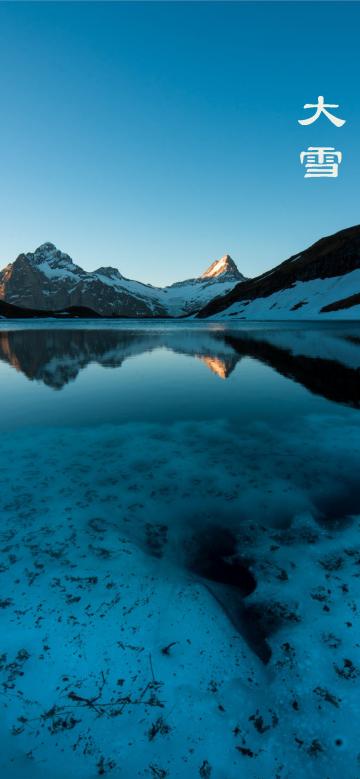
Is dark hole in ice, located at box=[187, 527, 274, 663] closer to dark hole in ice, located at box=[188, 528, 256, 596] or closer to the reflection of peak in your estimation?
dark hole in ice, located at box=[188, 528, 256, 596]

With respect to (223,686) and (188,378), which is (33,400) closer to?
(188,378)

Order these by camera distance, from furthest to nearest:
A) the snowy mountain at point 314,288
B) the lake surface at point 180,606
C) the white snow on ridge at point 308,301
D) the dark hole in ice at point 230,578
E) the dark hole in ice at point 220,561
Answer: the snowy mountain at point 314,288, the white snow on ridge at point 308,301, the dark hole in ice at point 220,561, the dark hole in ice at point 230,578, the lake surface at point 180,606

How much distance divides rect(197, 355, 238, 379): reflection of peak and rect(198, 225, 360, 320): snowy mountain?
8153 centimetres

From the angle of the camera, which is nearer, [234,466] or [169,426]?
[234,466]

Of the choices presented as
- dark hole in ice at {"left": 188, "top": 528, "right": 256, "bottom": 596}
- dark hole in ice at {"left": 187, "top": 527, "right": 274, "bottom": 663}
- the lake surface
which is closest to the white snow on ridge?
the lake surface

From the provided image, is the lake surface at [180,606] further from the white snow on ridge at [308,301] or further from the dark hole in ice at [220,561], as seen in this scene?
the white snow on ridge at [308,301]

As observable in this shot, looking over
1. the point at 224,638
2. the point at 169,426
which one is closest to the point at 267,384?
the point at 169,426

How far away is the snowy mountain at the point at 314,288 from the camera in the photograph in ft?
372

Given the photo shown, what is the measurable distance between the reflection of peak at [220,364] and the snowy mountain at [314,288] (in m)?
81.5

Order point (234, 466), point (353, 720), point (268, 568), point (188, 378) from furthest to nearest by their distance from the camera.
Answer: point (188, 378) < point (234, 466) < point (268, 568) < point (353, 720)

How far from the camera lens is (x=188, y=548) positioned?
6.08m

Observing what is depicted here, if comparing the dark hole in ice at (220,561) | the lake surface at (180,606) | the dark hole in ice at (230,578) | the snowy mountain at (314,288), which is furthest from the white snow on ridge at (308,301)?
the dark hole in ice at (230,578)

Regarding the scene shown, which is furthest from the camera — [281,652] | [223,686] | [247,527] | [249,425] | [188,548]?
[249,425]

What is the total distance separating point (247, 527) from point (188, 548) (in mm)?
1230
